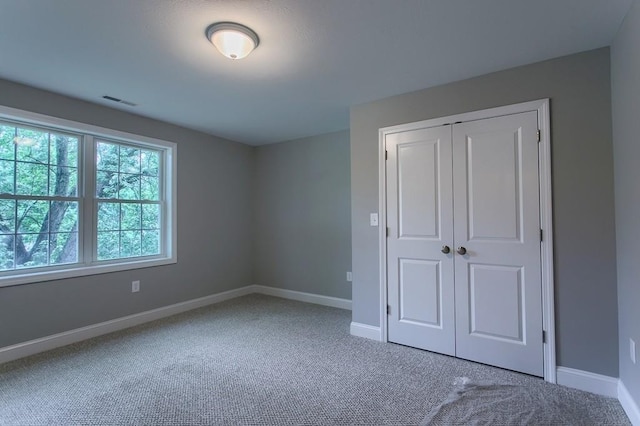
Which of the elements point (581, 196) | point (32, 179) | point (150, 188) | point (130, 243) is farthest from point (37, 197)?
point (581, 196)

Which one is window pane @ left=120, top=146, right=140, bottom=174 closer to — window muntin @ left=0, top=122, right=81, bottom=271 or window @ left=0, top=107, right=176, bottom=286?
window @ left=0, top=107, right=176, bottom=286

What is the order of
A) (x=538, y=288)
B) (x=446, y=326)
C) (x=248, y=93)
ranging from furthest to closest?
(x=248, y=93), (x=446, y=326), (x=538, y=288)

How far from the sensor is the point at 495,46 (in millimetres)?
2223

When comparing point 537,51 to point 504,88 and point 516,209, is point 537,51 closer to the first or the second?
point 504,88

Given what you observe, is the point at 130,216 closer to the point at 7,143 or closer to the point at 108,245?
the point at 108,245

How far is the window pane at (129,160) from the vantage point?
12.1 ft

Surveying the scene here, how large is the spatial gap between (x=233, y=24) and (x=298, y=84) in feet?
3.16

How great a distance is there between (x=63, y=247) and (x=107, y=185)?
0.76 metres

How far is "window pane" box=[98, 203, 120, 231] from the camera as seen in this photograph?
3.48 metres

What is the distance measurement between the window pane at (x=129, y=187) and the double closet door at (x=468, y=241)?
2927 millimetres

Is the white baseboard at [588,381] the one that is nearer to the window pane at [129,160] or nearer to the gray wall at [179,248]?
the gray wall at [179,248]

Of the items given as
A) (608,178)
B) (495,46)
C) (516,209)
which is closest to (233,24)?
(495,46)

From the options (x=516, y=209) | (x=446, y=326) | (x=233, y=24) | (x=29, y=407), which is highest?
(x=233, y=24)

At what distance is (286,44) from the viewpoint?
2203mm
